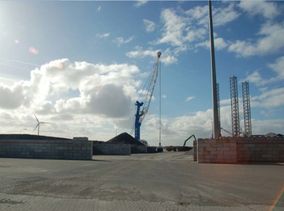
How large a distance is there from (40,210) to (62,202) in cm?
160

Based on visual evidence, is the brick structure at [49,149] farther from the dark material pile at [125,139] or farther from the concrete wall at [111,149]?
the dark material pile at [125,139]

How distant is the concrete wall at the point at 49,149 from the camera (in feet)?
200

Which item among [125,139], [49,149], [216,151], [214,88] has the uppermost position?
[214,88]

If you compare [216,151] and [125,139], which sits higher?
[125,139]

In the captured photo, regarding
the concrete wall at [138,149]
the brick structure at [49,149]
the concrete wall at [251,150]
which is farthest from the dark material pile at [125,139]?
the concrete wall at [251,150]

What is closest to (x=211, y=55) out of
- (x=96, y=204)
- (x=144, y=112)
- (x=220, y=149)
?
(x=220, y=149)

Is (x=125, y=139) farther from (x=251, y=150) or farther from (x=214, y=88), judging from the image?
(x=251, y=150)

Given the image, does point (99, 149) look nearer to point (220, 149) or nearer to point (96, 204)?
point (220, 149)

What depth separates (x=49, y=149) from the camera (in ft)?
207

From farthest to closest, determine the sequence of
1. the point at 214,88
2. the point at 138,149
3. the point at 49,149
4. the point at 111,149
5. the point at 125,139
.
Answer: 1. the point at 125,139
2. the point at 138,149
3. the point at 111,149
4. the point at 49,149
5. the point at 214,88

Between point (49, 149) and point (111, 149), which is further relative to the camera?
point (111, 149)

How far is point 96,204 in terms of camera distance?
1350 cm

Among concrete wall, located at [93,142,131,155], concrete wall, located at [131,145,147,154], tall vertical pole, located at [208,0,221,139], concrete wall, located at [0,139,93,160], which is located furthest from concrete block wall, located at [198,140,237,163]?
concrete wall, located at [131,145,147,154]

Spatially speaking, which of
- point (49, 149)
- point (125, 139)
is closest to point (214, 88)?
point (49, 149)
